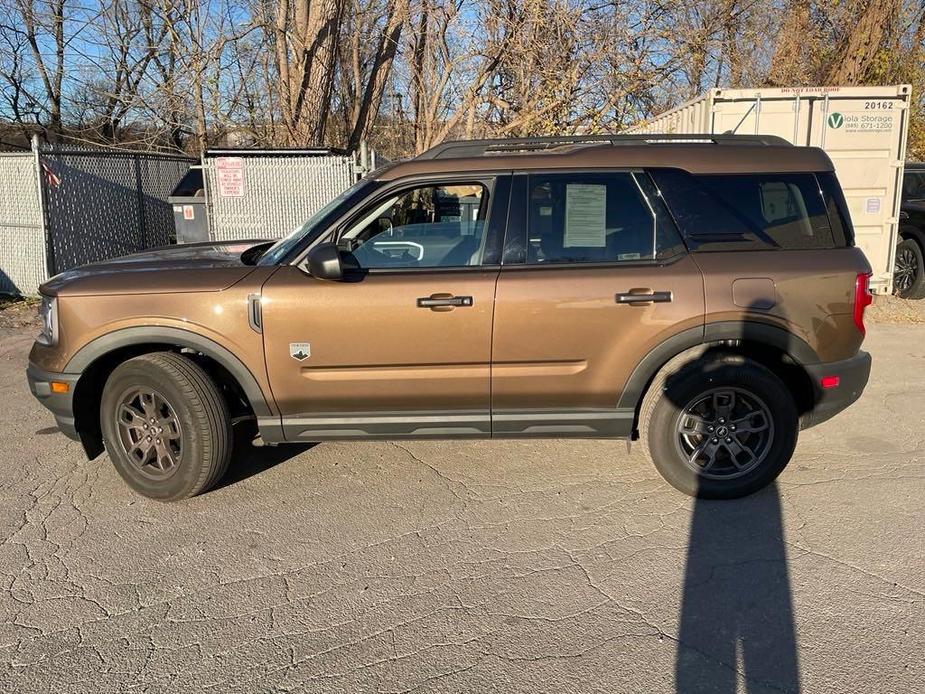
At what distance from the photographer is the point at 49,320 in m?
3.87

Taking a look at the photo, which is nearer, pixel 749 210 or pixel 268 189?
pixel 749 210

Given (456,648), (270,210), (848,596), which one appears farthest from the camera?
(270,210)

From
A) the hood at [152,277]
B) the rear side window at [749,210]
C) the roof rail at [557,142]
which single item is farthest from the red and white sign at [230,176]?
the rear side window at [749,210]

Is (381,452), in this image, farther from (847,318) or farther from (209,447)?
(847,318)

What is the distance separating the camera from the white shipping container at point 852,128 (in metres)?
8.18

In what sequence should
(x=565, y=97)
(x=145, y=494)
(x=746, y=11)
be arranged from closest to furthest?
1. (x=145, y=494)
2. (x=565, y=97)
3. (x=746, y=11)

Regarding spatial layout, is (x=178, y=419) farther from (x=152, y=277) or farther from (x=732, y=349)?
(x=732, y=349)

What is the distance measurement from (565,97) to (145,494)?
938 cm

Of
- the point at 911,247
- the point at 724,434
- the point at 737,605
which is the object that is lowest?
the point at 737,605

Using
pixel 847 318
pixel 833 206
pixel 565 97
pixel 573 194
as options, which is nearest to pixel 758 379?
pixel 847 318

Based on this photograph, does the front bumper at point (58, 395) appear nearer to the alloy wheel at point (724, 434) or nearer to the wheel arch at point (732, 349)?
the wheel arch at point (732, 349)

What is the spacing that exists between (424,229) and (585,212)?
881 millimetres

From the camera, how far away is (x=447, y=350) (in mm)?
3729

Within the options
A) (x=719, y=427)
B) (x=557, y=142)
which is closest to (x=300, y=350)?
(x=557, y=142)
